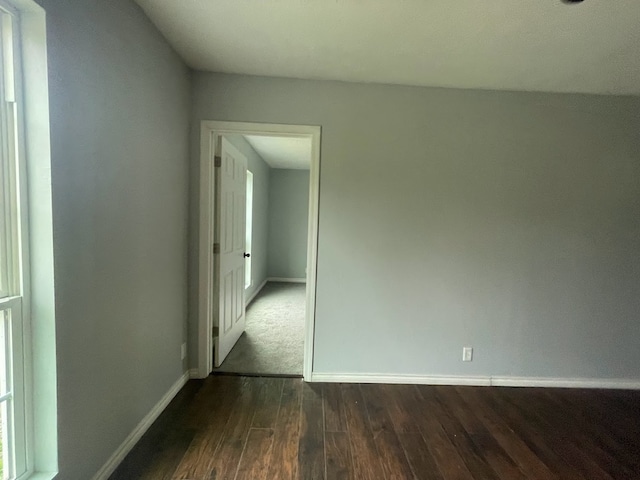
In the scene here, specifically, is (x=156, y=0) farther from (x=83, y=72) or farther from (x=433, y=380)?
(x=433, y=380)

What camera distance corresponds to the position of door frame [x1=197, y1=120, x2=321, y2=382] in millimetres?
2332

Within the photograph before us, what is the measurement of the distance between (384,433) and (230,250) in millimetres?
1867

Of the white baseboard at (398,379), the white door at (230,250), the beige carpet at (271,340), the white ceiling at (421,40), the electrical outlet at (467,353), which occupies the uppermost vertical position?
the white ceiling at (421,40)

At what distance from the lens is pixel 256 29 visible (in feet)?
5.72

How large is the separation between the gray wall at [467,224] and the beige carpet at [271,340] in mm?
477

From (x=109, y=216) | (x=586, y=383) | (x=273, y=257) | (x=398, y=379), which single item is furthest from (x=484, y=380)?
(x=273, y=257)

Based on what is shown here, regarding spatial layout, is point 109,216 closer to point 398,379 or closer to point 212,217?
point 212,217

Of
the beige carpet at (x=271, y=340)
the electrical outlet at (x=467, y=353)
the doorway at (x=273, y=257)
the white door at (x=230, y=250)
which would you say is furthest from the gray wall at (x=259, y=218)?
the electrical outlet at (x=467, y=353)

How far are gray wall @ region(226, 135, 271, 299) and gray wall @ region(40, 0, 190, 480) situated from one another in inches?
100

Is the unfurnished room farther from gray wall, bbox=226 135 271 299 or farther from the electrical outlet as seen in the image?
gray wall, bbox=226 135 271 299

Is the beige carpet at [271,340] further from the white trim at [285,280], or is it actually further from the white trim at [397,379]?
the white trim at [285,280]

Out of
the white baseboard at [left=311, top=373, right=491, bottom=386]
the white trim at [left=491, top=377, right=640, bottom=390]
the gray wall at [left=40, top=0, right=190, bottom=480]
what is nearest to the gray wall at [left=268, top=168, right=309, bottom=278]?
the white baseboard at [left=311, top=373, right=491, bottom=386]

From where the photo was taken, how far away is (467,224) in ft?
7.86

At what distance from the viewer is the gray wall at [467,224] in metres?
2.35
